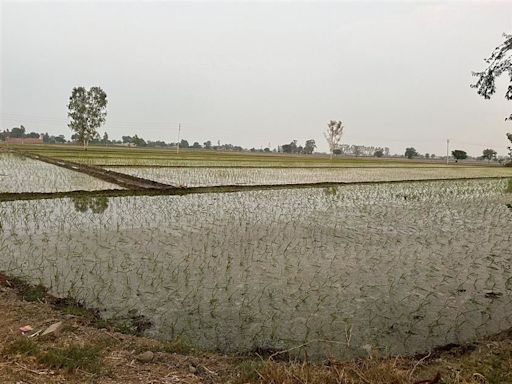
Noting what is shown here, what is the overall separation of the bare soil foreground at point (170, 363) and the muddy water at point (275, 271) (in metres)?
0.32

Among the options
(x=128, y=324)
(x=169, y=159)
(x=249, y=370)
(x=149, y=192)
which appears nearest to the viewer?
(x=249, y=370)

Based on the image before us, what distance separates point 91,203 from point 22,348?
28.5ft

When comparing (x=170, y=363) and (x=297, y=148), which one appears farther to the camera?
(x=297, y=148)

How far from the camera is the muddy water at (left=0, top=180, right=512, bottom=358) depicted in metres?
3.94

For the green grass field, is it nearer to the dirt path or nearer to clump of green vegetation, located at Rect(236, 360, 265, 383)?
the dirt path

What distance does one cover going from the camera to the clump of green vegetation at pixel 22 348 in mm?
2971

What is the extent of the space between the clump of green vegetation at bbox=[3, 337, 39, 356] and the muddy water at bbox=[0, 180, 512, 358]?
3.65 ft

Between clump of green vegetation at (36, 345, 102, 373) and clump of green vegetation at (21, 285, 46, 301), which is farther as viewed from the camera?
clump of green vegetation at (21, 285, 46, 301)

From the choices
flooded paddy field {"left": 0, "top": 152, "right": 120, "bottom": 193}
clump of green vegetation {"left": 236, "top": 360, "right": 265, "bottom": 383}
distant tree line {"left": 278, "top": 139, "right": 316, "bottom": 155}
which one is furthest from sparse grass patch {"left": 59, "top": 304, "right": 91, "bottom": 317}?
distant tree line {"left": 278, "top": 139, "right": 316, "bottom": 155}

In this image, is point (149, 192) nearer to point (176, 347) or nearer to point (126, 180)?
point (126, 180)

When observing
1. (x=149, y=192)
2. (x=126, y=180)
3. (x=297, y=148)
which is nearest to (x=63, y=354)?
(x=149, y=192)

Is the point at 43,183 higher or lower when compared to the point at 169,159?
lower

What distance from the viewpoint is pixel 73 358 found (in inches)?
117

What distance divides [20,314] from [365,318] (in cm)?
378
